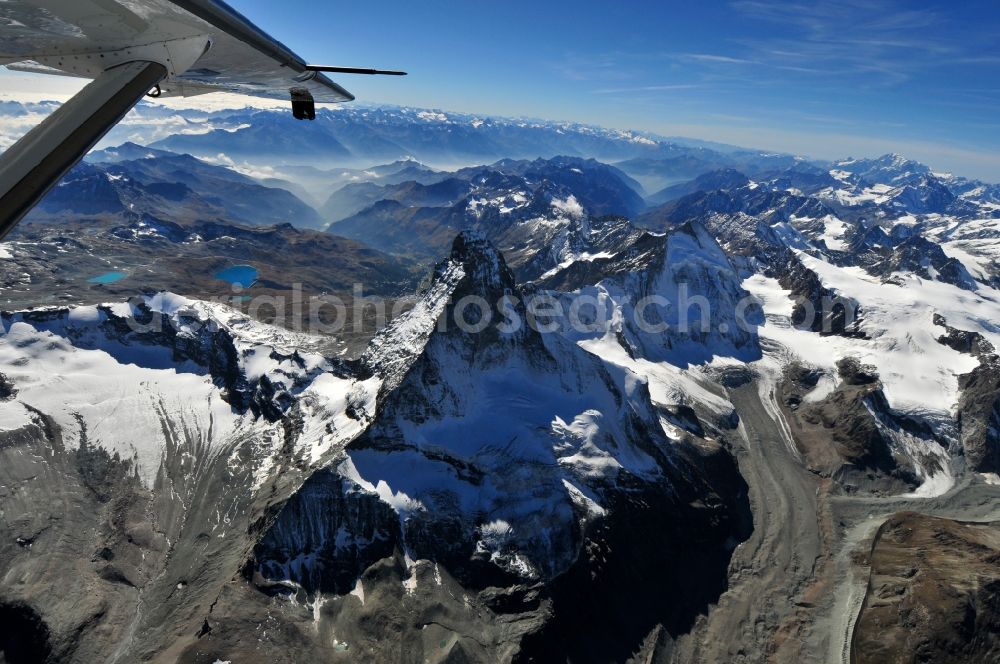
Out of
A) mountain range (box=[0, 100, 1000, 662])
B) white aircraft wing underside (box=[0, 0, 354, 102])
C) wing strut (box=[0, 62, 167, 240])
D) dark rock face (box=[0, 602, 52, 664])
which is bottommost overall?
dark rock face (box=[0, 602, 52, 664])

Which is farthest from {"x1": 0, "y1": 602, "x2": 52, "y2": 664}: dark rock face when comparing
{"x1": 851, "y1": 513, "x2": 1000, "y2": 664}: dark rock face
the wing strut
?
{"x1": 851, "y1": 513, "x2": 1000, "y2": 664}: dark rock face

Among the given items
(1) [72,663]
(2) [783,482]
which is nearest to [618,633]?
(2) [783,482]

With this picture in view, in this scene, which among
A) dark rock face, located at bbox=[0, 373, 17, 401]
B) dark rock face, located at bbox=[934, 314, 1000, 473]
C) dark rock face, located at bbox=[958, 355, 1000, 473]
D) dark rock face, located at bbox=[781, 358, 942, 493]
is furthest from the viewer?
dark rock face, located at bbox=[934, 314, 1000, 473]

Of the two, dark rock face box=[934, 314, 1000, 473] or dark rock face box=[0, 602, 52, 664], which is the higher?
dark rock face box=[934, 314, 1000, 473]

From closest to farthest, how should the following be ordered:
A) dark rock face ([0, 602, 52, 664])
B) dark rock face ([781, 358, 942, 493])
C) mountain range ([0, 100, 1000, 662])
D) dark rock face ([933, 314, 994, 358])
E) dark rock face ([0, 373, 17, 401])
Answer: dark rock face ([0, 602, 52, 664]) → mountain range ([0, 100, 1000, 662]) → dark rock face ([0, 373, 17, 401]) → dark rock face ([781, 358, 942, 493]) → dark rock face ([933, 314, 994, 358])

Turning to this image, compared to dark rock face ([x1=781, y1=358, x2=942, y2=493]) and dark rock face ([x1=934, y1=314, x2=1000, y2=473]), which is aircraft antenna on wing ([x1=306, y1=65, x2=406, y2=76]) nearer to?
→ dark rock face ([x1=781, y1=358, x2=942, y2=493])

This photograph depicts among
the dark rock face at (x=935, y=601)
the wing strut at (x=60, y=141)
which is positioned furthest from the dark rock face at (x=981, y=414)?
the wing strut at (x=60, y=141)

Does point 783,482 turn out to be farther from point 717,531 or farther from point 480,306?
point 480,306

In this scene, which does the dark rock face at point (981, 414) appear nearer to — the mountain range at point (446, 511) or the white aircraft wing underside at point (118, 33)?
the mountain range at point (446, 511)
